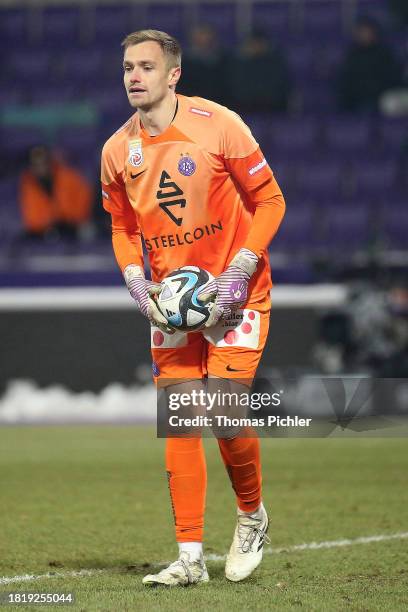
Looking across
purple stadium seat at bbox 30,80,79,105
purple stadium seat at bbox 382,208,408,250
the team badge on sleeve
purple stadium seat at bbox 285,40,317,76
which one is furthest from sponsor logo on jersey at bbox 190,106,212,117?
purple stadium seat at bbox 285,40,317,76

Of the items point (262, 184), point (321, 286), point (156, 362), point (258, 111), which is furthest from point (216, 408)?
point (258, 111)

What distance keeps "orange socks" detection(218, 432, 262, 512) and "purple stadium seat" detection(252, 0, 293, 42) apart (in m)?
13.8

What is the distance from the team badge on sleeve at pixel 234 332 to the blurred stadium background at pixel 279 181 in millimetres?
6635

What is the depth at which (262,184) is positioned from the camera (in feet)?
16.4

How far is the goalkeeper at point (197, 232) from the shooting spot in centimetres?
490

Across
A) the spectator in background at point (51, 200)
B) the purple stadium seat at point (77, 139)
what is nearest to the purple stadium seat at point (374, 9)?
the purple stadium seat at point (77, 139)

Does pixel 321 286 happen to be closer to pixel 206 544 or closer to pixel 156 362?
pixel 206 544

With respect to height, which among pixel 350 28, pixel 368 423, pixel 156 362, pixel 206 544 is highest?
pixel 350 28

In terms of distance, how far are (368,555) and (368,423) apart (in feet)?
2.15

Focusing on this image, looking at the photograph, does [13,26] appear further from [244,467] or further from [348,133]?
[244,467]

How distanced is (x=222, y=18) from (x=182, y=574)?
14.7 meters

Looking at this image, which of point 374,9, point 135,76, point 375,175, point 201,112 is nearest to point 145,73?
point 135,76

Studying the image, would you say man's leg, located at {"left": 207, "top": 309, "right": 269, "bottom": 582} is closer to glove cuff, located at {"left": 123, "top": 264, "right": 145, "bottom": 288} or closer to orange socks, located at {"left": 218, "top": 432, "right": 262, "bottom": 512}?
orange socks, located at {"left": 218, "top": 432, "right": 262, "bottom": 512}

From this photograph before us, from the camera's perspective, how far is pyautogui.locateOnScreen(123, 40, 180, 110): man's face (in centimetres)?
488
